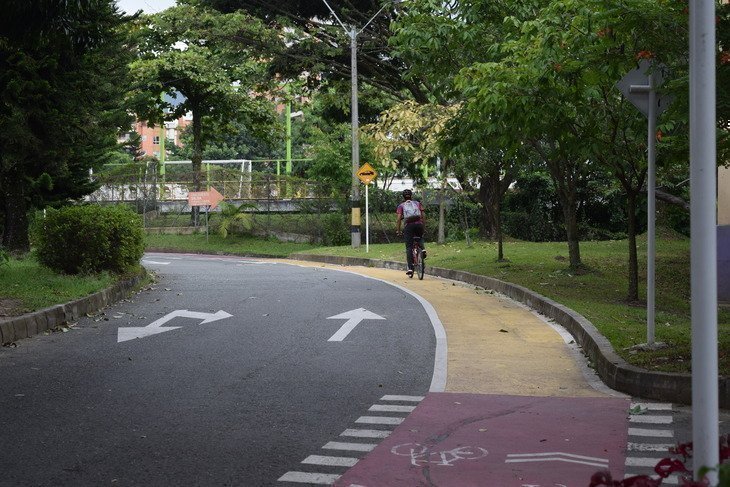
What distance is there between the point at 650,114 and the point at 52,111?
1414cm

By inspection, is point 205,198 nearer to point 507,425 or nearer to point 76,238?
point 76,238

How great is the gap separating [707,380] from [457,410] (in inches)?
164

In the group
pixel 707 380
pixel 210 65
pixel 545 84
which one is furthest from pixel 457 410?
pixel 210 65

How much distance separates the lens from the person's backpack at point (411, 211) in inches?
871

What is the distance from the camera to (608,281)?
20.0 meters

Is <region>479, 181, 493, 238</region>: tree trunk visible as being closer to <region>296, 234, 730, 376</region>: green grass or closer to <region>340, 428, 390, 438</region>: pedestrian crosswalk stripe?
<region>296, 234, 730, 376</region>: green grass

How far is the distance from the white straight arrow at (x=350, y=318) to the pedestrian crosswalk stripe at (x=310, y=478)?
6.24m

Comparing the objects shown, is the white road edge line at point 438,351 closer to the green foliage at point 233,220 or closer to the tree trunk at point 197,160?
the green foliage at point 233,220

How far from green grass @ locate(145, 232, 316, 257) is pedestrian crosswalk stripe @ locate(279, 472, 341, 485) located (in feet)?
98.1

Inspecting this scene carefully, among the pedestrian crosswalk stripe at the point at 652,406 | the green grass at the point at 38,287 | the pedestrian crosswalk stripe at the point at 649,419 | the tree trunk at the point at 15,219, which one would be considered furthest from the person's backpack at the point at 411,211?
the pedestrian crosswalk stripe at the point at 649,419

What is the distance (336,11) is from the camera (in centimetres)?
3186

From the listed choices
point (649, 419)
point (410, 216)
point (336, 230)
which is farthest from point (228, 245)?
point (649, 419)

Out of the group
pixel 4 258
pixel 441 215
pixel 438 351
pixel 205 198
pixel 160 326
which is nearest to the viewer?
pixel 438 351

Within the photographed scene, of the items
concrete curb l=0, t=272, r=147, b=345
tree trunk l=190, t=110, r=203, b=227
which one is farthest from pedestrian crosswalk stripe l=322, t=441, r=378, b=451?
tree trunk l=190, t=110, r=203, b=227
